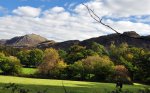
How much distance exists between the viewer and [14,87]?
6734 mm

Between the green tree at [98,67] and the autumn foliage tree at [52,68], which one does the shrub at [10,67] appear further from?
the green tree at [98,67]

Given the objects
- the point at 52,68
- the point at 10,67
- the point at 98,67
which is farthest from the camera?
the point at 10,67

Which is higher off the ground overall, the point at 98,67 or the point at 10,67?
the point at 10,67

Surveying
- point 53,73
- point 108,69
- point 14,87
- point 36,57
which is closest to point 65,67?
point 53,73

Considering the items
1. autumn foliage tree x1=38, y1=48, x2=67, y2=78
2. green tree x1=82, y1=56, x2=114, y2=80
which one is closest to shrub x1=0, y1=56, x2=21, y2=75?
autumn foliage tree x1=38, y1=48, x2=67, y2=78

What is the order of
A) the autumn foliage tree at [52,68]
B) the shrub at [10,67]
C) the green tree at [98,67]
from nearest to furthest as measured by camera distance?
1. the green tree at [98,67]
2. the autumn foliage tree at [52,68]
3. the shrub at [10,67]

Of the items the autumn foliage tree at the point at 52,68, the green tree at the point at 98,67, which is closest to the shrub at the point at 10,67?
the autumn foliage tree at the point at 52,68

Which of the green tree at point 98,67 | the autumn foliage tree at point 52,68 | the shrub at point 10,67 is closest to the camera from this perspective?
the green tree at point 98,67

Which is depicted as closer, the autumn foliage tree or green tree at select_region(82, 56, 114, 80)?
green tree at select_region(82, 56, 114, 80)

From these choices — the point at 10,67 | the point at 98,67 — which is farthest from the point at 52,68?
the point at 98,67

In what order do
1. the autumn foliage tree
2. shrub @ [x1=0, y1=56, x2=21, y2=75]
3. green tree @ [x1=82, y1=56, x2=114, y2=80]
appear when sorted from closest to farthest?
green tree @ [x1=82, y1=56, x2=114, y2=80] < the autumn foliage tree < shrub @ [x1=0, y1=56, x2=21, y2=75]

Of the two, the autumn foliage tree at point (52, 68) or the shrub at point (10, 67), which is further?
the shrub at point (10, 67)

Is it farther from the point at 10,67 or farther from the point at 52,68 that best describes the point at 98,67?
the point at 10,67

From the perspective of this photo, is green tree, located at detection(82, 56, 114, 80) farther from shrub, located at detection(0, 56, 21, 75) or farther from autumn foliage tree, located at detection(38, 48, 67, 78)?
shrub, located at detection(0, 56, 21, 75)
